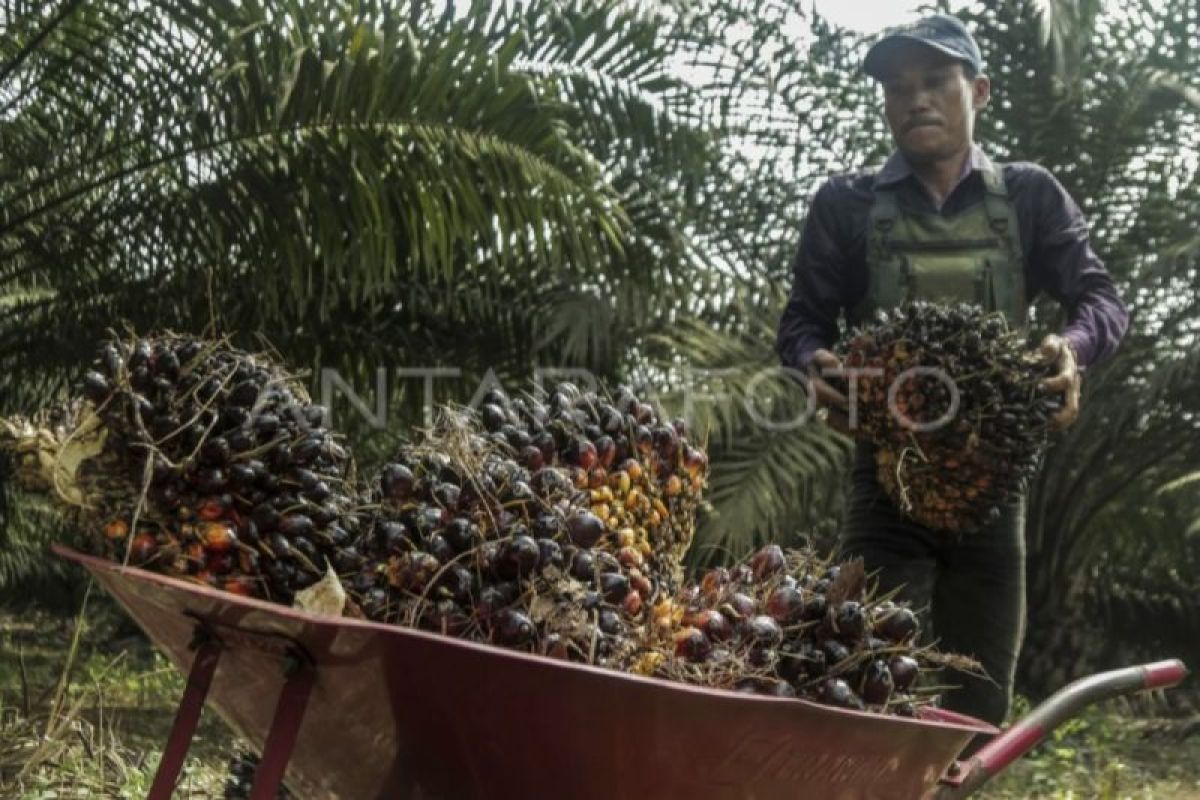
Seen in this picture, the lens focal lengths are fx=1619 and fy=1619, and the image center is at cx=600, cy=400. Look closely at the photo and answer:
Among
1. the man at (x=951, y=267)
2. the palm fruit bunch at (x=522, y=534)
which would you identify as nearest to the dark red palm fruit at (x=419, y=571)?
the palm fruit bunch at (x=522, y=534)

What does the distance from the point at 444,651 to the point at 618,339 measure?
19.2ft

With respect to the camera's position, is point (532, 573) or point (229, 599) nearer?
point (229, 599)

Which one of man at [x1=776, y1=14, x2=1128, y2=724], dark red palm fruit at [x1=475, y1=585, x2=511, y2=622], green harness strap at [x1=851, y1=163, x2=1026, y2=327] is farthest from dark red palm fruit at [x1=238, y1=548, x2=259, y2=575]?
green harness strap at [x1=851, y1=163, x2=1026, y2=327]

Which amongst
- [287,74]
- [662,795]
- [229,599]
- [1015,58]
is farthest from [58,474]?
[1015,58]

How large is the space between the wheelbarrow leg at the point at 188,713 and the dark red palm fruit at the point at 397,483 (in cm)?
23

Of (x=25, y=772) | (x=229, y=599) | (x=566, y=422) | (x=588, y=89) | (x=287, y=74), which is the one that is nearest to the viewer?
(x=229, y=599)

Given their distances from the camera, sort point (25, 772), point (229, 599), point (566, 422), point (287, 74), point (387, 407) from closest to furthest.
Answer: point (229, 599) < point (566, 422) < point (25, 772) < point (287, 74) < point (387, 407)

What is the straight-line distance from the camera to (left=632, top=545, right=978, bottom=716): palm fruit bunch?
1.58m

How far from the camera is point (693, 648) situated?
161cm

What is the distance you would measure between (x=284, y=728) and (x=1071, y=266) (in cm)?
225

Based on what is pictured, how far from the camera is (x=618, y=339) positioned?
7.23m

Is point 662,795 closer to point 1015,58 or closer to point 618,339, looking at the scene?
point 618,339

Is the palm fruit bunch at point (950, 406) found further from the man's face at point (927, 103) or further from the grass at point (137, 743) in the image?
the grass at point (137, 743)

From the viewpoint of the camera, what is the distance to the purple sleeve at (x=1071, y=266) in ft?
10.6
